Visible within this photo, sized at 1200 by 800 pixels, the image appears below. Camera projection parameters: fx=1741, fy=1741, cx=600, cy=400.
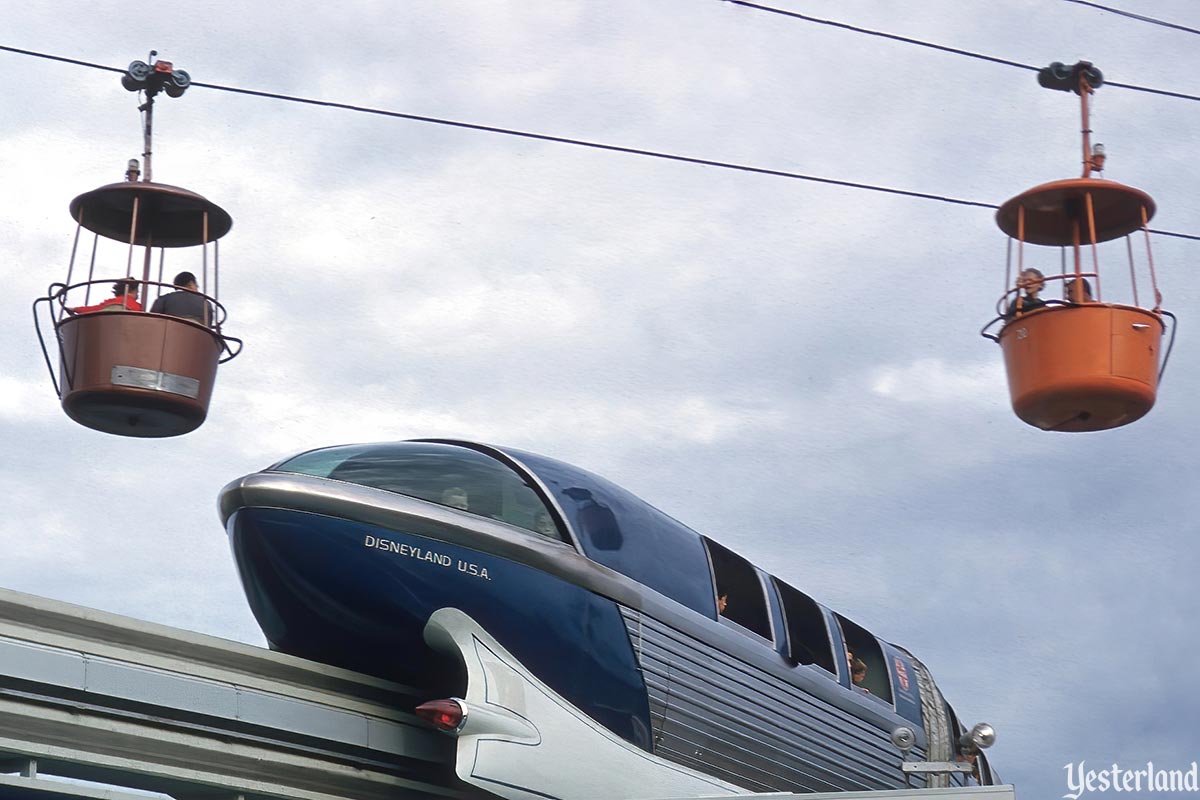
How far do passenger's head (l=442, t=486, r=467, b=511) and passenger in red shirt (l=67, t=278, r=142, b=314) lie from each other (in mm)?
2131

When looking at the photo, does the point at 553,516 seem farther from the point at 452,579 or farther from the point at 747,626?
the point at 747,626

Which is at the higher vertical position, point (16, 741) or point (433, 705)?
point (433, 705)

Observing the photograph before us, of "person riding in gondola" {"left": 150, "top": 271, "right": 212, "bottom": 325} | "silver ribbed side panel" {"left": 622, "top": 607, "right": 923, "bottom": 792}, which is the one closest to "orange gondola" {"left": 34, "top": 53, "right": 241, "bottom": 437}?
"person riding in gondola" {"left": 150, "top": 271, "right": 212, "bottom": 325}

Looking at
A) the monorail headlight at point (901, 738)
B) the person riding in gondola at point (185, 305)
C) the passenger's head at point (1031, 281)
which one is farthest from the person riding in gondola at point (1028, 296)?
the person riding in gondola at point (185, 305)

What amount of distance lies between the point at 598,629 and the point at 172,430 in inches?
113

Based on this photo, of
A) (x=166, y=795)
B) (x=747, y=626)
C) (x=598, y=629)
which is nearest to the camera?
(x=166, y=795)

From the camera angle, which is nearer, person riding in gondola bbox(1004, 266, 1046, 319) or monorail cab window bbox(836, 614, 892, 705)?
person riding in gondola bbox(1004, 266, 1046, 319)

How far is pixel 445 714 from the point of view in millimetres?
9883

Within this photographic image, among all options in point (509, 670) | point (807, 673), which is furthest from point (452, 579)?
point (807, 673)

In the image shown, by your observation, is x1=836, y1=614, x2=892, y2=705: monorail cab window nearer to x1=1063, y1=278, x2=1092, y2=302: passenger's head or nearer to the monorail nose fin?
the monorail nose fin

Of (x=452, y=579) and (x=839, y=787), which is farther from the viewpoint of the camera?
(x=839, y=787)

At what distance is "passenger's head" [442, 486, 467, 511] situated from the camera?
34.4 feet

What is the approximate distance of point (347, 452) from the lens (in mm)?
10773

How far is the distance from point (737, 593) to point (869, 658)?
10.1ft
